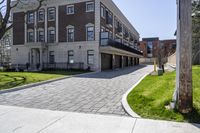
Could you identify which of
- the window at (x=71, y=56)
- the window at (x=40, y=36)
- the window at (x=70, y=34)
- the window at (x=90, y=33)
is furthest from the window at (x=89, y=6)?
the window at (x=40, y=36)

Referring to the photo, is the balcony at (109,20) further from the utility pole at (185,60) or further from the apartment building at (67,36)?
the utility pole at (185,60)

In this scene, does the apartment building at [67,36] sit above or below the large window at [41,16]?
below

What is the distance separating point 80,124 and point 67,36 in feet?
78.6

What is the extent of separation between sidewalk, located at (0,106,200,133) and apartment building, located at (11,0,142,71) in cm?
2048

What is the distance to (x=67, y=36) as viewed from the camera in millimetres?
28266

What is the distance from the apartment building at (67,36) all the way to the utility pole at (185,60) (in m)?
20.6

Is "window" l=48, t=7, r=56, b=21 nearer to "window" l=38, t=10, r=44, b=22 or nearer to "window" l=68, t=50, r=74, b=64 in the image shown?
"window" l=38, t=10, r=44, b=22

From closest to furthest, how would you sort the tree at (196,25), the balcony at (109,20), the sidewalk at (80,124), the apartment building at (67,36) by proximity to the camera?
the sidewalk at (80,124)
the tree at (196,25)
the apartment building at (67,36)
the balcony at (109,20)

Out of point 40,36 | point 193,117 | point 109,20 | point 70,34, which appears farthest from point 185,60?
point 40,36

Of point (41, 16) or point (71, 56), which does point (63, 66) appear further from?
point (41, 16)

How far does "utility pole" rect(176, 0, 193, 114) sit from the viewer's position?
577 cm

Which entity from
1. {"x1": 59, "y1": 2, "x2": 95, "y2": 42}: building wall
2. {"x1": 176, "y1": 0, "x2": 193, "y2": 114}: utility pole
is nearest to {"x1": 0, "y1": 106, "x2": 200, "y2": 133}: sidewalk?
{"x1": 176, "y1": 0, "x2": 193, "y2": 114}: utility pole

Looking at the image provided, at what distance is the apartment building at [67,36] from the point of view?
26.7m

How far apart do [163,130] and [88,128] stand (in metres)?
1.73
